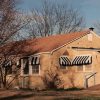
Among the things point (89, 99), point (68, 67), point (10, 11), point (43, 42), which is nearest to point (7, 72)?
point (43, 42)

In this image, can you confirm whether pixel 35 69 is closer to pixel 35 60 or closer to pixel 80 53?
pixel 35 60

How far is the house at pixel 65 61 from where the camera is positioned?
32.4 metres

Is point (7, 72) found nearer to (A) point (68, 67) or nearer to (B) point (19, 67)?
(B) point (19, 67)

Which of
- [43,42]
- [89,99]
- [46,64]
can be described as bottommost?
[89,99]

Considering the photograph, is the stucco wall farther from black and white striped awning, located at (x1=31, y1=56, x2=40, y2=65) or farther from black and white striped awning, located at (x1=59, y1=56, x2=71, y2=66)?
black and white striped awning, located at (x1=31, y1=56, x2=40, y2=65)

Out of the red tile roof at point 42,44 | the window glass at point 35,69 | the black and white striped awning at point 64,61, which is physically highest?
the red tile roof at point 42,44

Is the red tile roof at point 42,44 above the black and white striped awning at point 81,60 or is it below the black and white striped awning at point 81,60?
above

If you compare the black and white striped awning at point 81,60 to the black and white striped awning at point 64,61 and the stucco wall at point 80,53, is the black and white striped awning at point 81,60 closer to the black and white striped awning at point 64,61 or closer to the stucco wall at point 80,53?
the black and white striped awning at point 64,61

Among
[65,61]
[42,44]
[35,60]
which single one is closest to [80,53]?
[65,61]

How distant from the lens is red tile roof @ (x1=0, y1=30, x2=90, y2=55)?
33.2m

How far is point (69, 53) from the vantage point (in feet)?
109

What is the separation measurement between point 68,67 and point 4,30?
6943 mm

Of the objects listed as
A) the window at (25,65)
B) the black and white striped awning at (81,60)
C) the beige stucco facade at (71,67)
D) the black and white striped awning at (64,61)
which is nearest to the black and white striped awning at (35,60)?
the beige stucco facade at (71,67)

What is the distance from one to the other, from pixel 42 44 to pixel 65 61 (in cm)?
355
